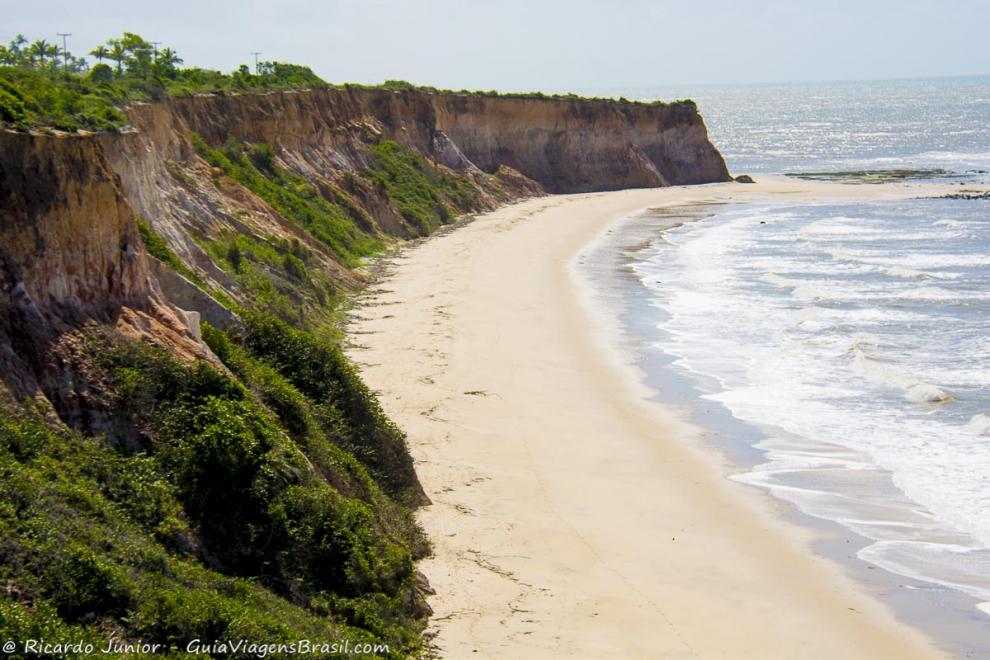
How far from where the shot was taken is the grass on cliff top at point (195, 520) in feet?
30.7

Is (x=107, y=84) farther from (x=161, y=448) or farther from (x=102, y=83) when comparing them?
(x=161, y=448)

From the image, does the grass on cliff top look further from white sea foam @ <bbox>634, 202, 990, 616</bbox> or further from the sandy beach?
white sea foam @ <bbox>634, 202, 990, 616</bbox>

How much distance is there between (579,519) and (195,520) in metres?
5.83

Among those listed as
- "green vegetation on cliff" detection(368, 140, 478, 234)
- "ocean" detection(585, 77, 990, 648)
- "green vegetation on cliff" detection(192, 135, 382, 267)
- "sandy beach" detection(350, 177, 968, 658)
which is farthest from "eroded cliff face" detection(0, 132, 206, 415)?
"green vegetation on cliff" detection(368, 140, 478, 234)

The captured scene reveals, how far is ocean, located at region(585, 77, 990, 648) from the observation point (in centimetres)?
1683

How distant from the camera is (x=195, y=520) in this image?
11688mm

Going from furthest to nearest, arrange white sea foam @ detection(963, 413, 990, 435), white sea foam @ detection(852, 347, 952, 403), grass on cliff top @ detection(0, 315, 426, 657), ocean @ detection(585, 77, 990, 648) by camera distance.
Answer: white sea foam @ detection(852, 347, 952, 403) < white sea foam @ detection(963, 413, 990, 435) < ocean @ detection(585, 77, 990, 648) < grass on cliff top @ detection(0, 315, 426, 657)

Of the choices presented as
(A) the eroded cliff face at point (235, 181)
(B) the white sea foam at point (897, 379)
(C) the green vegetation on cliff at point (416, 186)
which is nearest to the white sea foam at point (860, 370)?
(B) the white sea foam at point (897, 379)

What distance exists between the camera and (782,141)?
13612 cm

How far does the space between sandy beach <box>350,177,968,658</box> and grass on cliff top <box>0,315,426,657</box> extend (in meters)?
1.16

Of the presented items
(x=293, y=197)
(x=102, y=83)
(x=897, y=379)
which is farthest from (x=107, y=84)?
(x=897, y=379)

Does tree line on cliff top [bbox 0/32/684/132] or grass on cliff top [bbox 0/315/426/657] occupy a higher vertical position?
tree line on cliff top [bbox 0/32/684/132]

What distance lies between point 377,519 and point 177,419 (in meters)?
2.60

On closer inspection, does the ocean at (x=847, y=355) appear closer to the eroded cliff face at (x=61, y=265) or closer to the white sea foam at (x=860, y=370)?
the white sea foam at (x=860, y=370)
